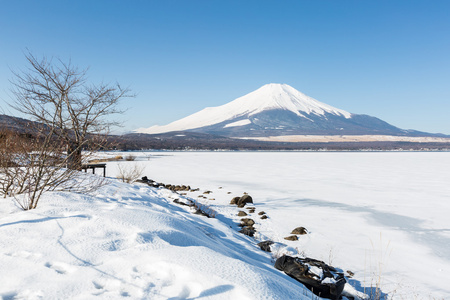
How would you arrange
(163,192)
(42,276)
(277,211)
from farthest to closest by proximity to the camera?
(163,192), (277,211), (42,276)

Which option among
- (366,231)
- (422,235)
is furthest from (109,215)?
(422,235)

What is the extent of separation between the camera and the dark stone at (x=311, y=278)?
12.4 feet

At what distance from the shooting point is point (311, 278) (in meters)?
3.88

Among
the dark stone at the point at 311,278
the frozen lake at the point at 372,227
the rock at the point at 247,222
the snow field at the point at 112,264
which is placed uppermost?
the snow field at the point at 112,264

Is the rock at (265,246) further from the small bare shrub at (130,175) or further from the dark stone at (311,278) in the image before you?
the small bare shrub at (130,175)

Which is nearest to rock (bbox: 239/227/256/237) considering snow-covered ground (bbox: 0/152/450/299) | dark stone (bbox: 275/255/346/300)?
snow-covered ground (bbox: 0/152/450/299)

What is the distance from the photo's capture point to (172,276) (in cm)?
253

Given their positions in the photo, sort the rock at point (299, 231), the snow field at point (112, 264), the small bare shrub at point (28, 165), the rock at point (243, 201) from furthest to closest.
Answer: the rock at point (243, 201), the rock at point (299, 231), the small bare shrub at point (28, 165), the snow field at point (112, 264)

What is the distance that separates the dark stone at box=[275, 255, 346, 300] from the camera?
12.4 ft

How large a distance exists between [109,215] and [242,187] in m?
10.7

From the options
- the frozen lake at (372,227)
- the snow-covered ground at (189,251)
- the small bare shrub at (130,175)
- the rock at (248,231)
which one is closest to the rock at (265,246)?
the snow-covered ground at (189,251)

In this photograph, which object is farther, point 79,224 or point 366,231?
point 366,231

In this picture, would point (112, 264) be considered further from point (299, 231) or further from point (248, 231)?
point (299, 231)

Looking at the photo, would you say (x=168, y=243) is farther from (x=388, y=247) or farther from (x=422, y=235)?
(x=422, y=235)
